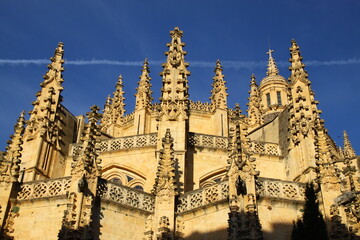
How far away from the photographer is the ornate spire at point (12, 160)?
19.4 m

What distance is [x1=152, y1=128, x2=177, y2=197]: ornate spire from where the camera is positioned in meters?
19.5

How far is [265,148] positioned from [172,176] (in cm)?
763

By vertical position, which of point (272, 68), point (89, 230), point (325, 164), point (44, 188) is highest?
point (272, 68)

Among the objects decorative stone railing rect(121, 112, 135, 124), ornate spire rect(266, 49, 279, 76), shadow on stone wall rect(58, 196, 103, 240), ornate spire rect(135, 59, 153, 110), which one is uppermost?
ornate spire rect(266, 49, 279, 76)

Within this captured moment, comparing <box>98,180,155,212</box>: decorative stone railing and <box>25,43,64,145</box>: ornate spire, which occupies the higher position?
<box>25,43,64,145</box>: ornate spire

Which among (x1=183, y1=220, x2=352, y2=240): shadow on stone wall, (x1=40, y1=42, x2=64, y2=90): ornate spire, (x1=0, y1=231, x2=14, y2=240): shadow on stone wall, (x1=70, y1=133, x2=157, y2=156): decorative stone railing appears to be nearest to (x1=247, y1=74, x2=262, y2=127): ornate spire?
(x1=70, y1=133, x2=157, y2=156): decorative stone railing

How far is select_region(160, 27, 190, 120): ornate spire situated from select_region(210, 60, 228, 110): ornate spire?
625 centimetres

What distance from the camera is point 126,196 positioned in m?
19.5

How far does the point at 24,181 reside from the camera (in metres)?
21.2

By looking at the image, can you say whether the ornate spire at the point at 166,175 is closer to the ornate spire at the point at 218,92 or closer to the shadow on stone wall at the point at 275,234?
the shadow on stone wall at the point at 275,234

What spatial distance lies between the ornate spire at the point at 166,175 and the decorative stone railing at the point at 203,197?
648 millimetres

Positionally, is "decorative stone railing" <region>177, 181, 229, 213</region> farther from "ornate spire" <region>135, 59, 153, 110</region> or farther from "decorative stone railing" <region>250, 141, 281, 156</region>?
"ornate spire" <region>135, 59, 153, 110</region>

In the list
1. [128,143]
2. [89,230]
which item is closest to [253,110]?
[128,143]

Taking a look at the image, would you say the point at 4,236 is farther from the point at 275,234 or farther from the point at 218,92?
the point at 218,92
